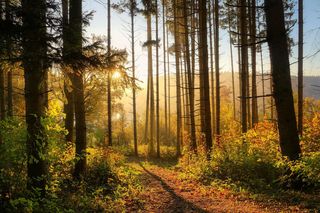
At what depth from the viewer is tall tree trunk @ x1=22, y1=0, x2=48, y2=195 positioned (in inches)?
194

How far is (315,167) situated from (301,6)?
1067 centimetres

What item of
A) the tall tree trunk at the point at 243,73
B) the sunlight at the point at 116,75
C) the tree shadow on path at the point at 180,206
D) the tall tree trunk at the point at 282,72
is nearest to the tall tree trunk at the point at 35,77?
the sunlight at the point at 116,75

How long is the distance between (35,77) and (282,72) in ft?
18.4

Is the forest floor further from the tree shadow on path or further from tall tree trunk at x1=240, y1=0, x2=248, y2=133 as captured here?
tall tree trunk at x1=240, y1=0, x2=248, y2=133

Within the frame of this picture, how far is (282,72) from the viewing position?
6.93 m

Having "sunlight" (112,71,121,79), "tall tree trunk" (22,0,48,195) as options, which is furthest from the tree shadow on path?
"sunlight" (112,71,121,79)

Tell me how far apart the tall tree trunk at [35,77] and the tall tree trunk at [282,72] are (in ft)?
17.0

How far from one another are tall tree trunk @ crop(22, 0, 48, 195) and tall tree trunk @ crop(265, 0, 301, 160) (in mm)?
5184

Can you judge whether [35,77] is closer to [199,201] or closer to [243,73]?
[199,201]

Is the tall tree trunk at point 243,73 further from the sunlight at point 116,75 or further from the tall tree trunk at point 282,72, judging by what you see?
the sunlight at point 116,75

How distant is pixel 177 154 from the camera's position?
69.0ft

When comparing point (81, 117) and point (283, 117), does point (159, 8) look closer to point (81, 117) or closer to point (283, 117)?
point (81, 117)

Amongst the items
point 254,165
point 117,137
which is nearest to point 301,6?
point 254,165

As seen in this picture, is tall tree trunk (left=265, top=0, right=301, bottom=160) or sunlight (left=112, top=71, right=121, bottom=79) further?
tall tree trunk (left=265, top=0, right=301, bottom=160)
